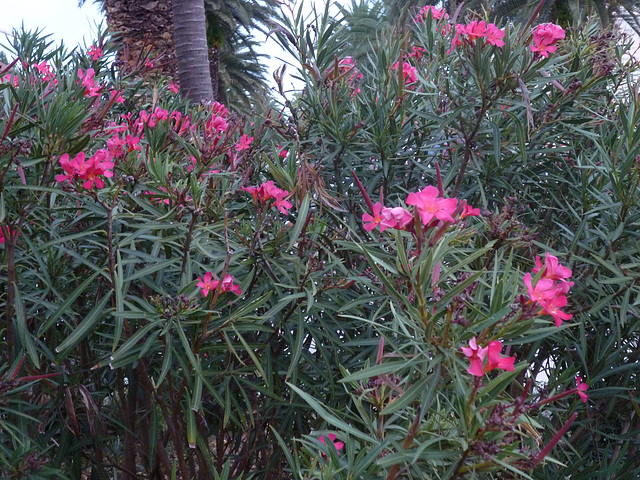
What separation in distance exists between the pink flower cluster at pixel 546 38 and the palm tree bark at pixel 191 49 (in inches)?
128

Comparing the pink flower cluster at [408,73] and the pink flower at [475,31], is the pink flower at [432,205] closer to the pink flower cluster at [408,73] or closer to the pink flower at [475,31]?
the pink flower at [475,31]

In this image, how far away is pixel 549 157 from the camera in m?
2.06

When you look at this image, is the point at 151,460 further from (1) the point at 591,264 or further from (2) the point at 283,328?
(1) the point at 591,264

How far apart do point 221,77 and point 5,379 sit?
1744cm

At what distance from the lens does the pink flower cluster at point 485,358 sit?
994 millimetres

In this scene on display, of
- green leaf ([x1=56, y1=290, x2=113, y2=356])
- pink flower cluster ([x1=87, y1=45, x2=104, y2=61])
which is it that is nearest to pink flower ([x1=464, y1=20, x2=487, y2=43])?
green leaf ([x1=56, y1=290, x2=113, y2=356])

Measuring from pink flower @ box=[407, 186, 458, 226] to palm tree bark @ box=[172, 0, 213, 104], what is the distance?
3747 millimetres

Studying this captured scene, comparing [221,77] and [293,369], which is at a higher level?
[221,77]

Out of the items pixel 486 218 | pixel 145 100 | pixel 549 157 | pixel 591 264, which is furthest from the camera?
pixel 145 100

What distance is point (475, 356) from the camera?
1.00m

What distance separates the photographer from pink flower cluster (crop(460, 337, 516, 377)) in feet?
3.26

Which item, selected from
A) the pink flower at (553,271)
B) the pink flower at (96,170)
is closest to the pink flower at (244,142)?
the pink flower at (96,170)

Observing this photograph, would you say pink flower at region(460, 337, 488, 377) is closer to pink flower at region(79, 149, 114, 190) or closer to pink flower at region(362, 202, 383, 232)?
pink flower at region(362, 202, 383, 232)

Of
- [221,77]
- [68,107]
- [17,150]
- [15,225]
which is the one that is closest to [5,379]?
[15,225]
